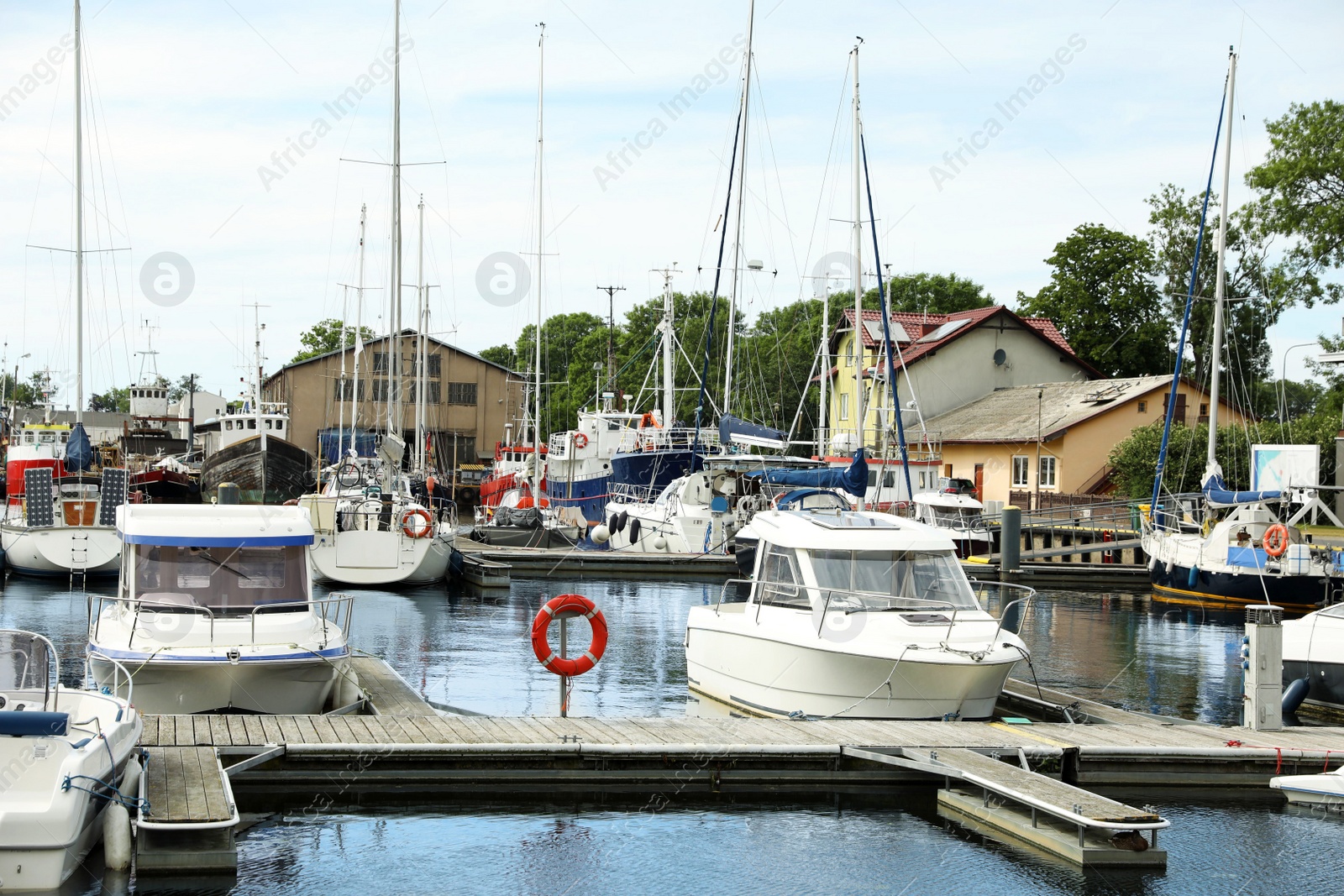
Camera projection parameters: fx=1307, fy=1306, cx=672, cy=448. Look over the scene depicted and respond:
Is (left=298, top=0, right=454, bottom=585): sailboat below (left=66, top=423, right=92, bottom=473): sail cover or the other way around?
below

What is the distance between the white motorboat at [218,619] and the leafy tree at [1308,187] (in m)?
38.5

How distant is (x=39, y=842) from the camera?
9359 mm

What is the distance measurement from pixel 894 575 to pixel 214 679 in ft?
26.3

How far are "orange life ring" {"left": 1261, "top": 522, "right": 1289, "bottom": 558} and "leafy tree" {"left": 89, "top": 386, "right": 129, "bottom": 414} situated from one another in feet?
382

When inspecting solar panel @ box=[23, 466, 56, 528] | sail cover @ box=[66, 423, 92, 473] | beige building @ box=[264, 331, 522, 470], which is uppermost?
beige building @ box=[264, 331, 522, 470]

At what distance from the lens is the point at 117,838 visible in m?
9.98

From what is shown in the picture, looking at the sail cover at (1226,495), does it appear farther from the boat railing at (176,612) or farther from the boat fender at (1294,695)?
the boat railing at (176,612)

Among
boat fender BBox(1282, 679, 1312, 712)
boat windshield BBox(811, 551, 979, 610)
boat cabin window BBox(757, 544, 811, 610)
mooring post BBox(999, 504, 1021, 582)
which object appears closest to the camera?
boat windshield BBox(811, 551, 979, 610)

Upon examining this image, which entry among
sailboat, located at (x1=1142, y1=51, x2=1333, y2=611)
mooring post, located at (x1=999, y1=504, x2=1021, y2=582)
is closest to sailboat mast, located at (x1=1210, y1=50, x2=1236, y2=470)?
sailboat, located at (x1=1142, y1=51, x2=1333, y2=611)

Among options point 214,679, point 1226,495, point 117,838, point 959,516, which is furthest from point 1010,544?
point 117,838

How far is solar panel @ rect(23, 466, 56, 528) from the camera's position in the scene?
3281 centimetres

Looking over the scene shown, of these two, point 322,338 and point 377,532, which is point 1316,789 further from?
point 322,338

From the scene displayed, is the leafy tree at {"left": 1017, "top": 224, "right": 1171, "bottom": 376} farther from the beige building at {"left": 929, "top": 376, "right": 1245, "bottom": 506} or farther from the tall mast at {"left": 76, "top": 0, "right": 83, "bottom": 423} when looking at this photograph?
Result: the tall mast at {"left": 76, "top": 0, "right": 83, "bottom": 423}

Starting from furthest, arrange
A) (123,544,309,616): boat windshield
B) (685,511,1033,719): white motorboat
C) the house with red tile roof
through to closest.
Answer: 1. the house with red tile roof
2. (123,544,309,616): boat windshield
3. (685,511,1033,719): white motorboat
